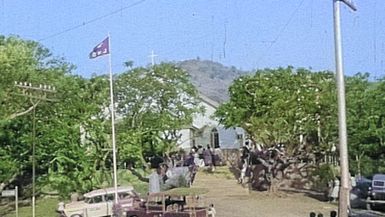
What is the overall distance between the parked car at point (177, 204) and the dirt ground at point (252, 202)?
11.2 feet

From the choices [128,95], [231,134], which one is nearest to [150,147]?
[128,95]

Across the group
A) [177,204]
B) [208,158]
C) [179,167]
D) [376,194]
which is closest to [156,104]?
[208,158]

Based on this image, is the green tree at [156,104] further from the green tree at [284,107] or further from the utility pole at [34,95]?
the utility pole at [34,95]

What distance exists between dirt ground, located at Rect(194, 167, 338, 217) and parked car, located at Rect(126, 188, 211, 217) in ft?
11.2

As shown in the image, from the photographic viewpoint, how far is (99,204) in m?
31.2

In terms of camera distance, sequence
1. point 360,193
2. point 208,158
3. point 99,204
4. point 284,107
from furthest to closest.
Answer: point 208,158 < point 284,107 < point 360,193 < point 99,204

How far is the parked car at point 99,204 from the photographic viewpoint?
3078cm

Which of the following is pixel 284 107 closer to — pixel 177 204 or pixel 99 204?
pixel 99 204

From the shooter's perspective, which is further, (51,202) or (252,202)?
(51,202)

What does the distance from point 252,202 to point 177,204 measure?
759 centimetres

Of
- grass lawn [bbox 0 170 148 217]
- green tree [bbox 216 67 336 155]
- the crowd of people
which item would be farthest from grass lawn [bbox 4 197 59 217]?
green tree [bbox 216 67 336 155]

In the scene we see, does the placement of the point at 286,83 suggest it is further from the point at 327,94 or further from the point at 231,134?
the point at 231,134

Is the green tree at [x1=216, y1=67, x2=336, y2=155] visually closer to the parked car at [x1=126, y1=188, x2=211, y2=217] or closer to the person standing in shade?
the person standing in shade

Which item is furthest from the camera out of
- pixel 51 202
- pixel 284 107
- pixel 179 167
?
pixel 179 167
